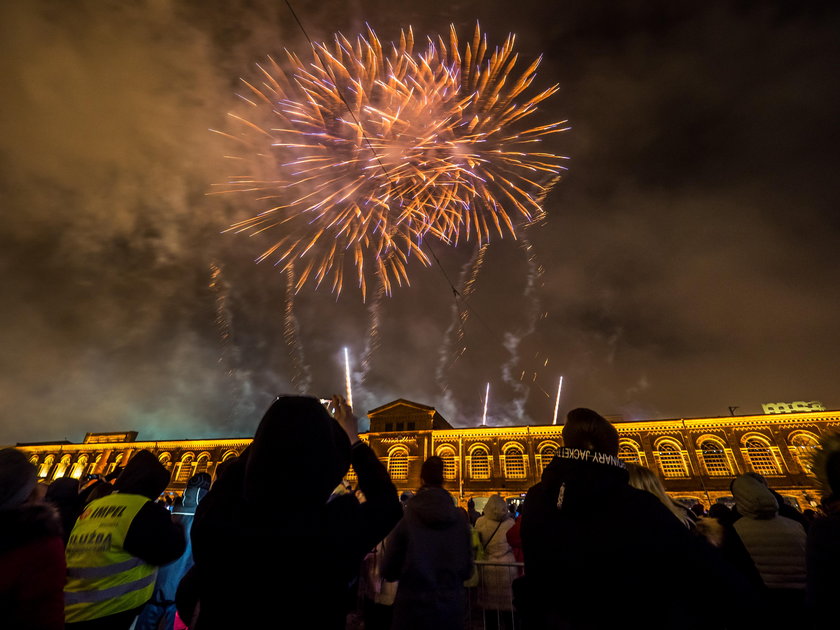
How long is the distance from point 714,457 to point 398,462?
85.1ft

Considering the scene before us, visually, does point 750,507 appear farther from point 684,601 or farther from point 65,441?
point 65,441

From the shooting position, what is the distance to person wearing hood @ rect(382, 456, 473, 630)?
10.8ft

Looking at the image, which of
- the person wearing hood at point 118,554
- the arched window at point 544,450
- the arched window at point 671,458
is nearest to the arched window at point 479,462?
the arched window at point 544,450

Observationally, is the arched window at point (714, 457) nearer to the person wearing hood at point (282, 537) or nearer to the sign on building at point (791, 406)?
the sign on building at point (791, 406)

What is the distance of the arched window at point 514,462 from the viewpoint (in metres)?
32.7

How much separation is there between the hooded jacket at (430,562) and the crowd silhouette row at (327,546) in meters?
1.35

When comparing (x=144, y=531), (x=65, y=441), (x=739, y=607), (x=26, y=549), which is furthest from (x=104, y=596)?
(x=65, y=441)

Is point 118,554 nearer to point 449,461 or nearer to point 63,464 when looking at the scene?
point 449,461

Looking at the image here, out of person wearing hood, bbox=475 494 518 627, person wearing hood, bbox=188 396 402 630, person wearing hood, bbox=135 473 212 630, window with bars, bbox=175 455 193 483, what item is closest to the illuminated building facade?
window with bars, bbox=175 455 193 483

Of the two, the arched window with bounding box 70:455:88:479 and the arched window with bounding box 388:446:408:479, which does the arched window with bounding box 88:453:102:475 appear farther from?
the arched window with bounding box 388:446:408:479

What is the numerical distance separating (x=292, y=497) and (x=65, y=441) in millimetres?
65199

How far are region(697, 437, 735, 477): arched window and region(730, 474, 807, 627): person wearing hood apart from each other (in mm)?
34475

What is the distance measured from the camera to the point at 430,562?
344cm

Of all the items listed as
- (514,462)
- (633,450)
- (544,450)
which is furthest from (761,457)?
(514,462)
